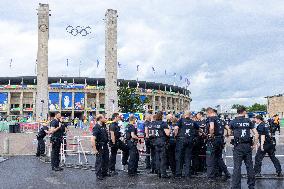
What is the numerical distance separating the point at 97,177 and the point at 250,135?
4969 mm

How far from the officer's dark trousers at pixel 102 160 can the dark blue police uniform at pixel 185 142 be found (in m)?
2.28

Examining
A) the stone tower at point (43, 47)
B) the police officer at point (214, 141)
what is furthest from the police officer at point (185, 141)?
the stone tower at point (43, 47)

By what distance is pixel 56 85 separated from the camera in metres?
117

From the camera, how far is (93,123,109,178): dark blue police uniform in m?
12.2

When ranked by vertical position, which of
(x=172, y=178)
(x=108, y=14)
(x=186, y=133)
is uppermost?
(x=108, y=14)

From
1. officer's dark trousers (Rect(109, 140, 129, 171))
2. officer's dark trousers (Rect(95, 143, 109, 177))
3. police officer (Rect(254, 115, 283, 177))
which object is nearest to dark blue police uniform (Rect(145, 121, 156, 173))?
officer's dark trousers (Rect(109, 140, 129, 171))

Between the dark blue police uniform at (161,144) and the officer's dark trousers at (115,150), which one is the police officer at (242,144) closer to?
the dark blue police uniform at (161,144)

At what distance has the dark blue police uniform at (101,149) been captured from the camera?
12.2m

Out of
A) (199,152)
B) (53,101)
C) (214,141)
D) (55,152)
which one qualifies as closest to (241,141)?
(214,141)

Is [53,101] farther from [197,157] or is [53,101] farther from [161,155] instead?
[161,155]

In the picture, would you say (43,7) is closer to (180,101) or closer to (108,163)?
(108,163)

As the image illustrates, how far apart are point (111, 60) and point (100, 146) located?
61667mm

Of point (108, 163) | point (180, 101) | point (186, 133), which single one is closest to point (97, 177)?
point (108, 163)

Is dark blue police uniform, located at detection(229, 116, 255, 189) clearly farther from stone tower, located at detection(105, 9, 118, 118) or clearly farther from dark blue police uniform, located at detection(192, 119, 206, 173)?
stone tower, located at detection(105, 9, 118, 118)
